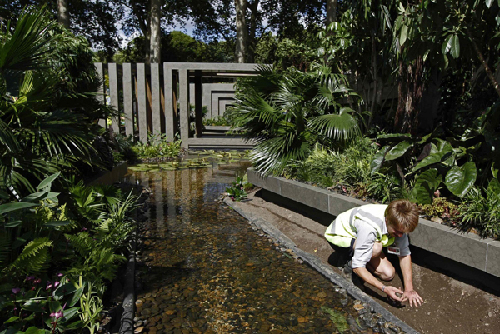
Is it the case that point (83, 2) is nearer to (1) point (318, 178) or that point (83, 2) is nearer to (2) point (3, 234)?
(1) point (318, 178)

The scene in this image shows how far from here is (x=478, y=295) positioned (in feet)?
10.9

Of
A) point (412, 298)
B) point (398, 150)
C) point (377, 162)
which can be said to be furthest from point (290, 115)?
point (412, 298)

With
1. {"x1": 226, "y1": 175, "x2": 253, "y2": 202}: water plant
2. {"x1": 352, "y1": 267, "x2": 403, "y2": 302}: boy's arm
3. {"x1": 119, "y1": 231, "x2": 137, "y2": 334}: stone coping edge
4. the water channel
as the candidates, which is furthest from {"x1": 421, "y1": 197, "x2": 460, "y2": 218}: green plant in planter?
{"x1": 226, "y1": 175, "x2": 253, "y2": 202}: water plant

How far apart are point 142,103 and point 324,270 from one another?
1051 cm

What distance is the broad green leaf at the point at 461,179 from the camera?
3.78 meters

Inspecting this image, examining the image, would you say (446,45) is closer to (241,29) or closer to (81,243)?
(81,243)

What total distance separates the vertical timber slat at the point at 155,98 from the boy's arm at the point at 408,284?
35.7ft

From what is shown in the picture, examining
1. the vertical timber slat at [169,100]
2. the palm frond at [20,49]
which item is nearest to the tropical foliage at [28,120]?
the palm frond at [20,49]

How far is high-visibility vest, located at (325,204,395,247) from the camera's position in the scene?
3586 millimetres

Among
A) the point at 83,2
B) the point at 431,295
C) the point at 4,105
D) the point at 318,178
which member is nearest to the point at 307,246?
the point at 318,178

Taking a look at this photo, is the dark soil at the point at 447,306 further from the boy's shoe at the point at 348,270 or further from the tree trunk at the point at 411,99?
the tree trunk at the point at 411,99

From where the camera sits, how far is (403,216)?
129 inches

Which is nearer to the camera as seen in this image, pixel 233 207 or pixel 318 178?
pixel 318 178

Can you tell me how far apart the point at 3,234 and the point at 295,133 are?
4.39 meters
